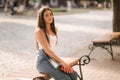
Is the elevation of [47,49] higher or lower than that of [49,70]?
higher

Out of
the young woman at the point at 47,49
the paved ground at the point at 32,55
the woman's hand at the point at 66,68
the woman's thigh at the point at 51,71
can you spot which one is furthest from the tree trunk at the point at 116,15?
the woman's thigh at the point at 51,71

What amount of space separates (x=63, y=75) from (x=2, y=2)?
4695 centimetres

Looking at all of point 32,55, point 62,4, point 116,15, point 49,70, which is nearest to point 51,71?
point 49,70

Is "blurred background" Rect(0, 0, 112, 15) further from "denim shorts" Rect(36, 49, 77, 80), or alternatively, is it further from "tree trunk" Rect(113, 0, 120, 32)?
"denim shorts" Rect(36, 49, 77, 80)

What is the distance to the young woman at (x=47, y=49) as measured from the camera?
694cm

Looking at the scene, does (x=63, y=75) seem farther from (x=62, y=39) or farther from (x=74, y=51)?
(x=62, y=39)

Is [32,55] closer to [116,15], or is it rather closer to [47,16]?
[116,15]

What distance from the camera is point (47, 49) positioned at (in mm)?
7035

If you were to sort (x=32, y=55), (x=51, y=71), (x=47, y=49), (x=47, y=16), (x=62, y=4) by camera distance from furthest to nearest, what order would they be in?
1. (x=62, y=4)
2. (x=32, y=55)
3. (x=47, y=16)
4. (x=47, y=49)
5. (x=51, y=71)

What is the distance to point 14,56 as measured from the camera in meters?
12.7

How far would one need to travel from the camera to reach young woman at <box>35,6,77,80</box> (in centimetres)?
694

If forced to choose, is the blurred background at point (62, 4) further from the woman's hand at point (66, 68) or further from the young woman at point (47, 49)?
the woman's hand at point (66, 68)

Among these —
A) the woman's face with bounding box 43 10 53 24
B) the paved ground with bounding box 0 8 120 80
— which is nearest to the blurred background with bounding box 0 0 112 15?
the paved ground with bounding box 0 8 120 80

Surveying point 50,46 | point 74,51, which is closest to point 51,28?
point 50,46
